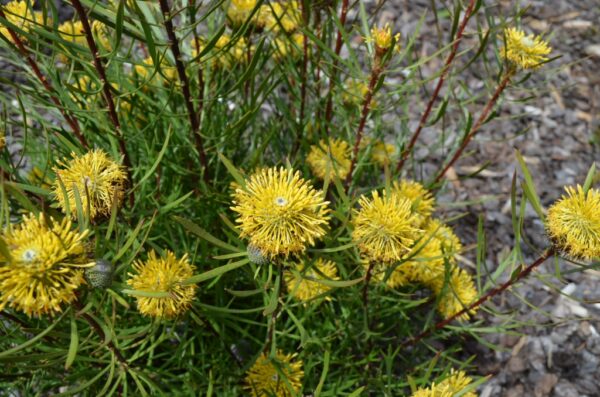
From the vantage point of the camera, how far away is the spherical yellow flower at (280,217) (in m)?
1.39

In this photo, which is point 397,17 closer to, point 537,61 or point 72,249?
point 537,61

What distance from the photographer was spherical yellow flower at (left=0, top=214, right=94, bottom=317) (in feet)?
3.82

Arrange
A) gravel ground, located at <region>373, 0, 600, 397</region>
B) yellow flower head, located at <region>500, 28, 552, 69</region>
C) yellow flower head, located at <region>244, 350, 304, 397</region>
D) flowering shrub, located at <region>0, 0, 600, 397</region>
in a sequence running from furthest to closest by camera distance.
→ gravel ground, located at <region>373, 0, 600, 397</region>
yellow flower head, located at <region>500, 28, 552, 69</region>
yellow flower head, located at <region>244, 350, 304, 397</region>
flowering shrub, located at <region>0, 0, 600, 397</region>

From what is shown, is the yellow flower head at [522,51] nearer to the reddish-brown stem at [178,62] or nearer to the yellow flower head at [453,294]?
the yellow flower head at [453,294]

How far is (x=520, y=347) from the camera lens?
3.06 metres

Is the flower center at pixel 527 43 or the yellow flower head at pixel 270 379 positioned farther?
the flower center at pixel 527 43

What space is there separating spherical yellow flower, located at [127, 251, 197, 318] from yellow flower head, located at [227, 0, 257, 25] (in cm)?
120

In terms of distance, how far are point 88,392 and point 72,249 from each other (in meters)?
1.20

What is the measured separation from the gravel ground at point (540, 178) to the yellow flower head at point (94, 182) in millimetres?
1586

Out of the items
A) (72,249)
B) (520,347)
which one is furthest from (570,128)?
(72,249)

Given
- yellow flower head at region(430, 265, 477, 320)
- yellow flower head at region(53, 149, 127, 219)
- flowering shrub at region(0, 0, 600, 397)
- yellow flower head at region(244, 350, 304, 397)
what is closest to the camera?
flowering shrub at region(0, 0, 600, 397)

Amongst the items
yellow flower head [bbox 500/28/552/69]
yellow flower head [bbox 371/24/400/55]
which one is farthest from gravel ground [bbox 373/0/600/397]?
yellow flower head [bbox 371/24/400/55]

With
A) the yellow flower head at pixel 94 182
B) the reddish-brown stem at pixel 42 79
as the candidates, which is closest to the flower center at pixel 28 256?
the yellow flower head at pixel 94 182

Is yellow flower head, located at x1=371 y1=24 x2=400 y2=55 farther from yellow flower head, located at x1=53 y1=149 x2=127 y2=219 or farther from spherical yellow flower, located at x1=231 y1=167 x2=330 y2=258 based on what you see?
yellow flower head, located at x1=53 y1=149 x2=127 y2=219
